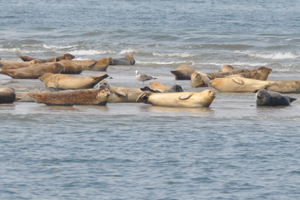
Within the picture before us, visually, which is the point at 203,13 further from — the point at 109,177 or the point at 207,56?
the point at 109,177

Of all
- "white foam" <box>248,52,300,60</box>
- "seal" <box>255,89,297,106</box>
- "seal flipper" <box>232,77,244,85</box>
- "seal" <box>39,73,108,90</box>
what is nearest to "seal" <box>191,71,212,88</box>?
"seal flipper" <box>232,77,244,85</box>

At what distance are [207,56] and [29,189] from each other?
15463 mm

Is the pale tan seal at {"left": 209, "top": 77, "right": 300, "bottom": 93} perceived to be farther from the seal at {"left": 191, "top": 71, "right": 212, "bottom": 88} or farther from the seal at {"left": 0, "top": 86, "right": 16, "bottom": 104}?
the seal at {"left": 0, "top": 86, "right": 16, "bottom": 104}

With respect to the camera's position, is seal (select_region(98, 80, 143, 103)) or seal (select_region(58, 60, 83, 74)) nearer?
seal (select_region(98, 80, 143, 103))

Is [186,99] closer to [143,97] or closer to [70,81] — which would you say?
[143,97]

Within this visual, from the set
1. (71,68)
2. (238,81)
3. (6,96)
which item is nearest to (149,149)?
(6,96)

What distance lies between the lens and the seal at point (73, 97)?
830 centimetres

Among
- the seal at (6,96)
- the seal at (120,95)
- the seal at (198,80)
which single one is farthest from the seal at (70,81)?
the seal at (198,80)

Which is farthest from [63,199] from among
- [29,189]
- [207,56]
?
[207,56]

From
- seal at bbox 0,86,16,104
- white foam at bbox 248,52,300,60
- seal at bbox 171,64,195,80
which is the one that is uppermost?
seal at bbox 0,86,16,104

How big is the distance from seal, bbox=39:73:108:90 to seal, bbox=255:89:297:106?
2559 mm

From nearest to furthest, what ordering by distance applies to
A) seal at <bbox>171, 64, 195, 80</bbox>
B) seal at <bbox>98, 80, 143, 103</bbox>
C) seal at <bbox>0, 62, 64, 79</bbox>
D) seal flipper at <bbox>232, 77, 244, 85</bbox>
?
seal at <bbox>98, 80, 143, 103</bbox> < seal flipper at <bbox>232, 77, 244, 85</bbox> < seal at <bbox>0, 62, 64, 79</bbox> < seal at <bbox>171, 64, 195, 80</bbox>

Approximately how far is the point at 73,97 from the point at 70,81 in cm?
180

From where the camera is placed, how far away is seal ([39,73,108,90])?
31.7ft
